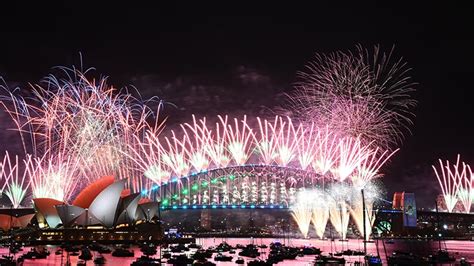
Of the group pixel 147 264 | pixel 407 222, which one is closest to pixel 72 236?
pixel 147 264

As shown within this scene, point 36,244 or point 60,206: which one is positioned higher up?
point 60,206

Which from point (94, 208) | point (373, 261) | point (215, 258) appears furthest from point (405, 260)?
point (94, 208)

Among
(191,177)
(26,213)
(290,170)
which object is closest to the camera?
(26,213)

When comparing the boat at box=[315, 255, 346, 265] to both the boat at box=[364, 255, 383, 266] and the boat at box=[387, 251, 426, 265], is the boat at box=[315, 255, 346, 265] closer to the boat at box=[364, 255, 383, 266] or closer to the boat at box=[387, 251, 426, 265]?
the boat at box=[364, 255, 383, 266]

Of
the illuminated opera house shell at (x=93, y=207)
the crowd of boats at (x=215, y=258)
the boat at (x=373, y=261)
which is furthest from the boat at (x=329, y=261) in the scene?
the illuminated opera house shell at (x=93, y=207)

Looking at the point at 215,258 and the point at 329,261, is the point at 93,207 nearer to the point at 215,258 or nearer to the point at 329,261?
the point at 215,258

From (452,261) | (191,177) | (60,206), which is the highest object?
(191,177)

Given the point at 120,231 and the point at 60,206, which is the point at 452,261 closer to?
the point at 120,231

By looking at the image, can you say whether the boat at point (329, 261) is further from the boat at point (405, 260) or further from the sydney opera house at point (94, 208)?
the sydney opera house at point (94, 208)

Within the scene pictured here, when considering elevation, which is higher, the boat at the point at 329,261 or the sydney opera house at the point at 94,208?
the sydney opera house at the point at 94,208
